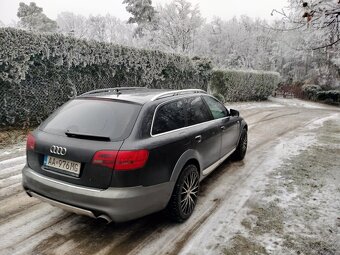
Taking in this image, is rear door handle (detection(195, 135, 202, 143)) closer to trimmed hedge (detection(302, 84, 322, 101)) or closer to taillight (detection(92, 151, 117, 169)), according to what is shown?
taillight (detection(92, 151, 117, 169))

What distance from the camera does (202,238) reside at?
3.41 metres

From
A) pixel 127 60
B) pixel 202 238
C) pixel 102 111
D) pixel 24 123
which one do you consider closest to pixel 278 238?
pixel 202 238

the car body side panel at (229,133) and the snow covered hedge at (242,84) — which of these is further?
the snow covered hedge at (242,84)

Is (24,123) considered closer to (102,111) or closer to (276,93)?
(102,111)

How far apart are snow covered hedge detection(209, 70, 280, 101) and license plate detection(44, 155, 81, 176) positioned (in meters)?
15.7

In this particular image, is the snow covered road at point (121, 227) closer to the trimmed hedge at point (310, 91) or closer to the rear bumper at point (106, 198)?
the rear bumper at point (106, 198)

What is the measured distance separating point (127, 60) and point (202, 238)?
8507 mm

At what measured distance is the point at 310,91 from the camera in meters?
26.8

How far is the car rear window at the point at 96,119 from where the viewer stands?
3.18m

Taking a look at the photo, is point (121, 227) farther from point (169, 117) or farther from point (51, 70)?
point (51, 70)

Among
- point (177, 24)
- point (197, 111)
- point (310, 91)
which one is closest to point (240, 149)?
point (197, 111)

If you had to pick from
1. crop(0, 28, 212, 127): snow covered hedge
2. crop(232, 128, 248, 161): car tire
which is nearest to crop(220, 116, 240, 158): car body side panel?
crop(232, 128, 248, 161): car tire

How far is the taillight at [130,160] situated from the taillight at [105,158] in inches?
2.0

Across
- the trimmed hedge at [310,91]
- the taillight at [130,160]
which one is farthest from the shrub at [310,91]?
the taillight at [130,160]
